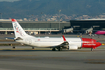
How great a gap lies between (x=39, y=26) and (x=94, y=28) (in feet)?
153

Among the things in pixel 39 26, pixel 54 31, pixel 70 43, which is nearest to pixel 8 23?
pixel 39 26

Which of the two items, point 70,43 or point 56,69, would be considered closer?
point 56,69

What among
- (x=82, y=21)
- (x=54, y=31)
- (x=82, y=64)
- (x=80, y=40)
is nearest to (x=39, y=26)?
(x=54, y=31)

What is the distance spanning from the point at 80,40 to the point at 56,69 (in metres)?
23.5

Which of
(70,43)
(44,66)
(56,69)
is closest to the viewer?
(56,69)

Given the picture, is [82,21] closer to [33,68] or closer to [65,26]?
[65,26]

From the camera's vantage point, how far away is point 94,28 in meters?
184

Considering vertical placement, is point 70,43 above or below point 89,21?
below

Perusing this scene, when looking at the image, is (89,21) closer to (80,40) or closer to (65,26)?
(65,26)

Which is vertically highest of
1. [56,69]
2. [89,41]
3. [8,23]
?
[8,23]

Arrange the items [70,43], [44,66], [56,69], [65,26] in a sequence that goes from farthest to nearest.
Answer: [65,26], [70,43], [44,66], [56,69]

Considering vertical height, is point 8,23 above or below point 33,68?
above

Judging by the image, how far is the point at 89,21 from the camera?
189250 mm

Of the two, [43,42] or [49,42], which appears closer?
[43,42]
